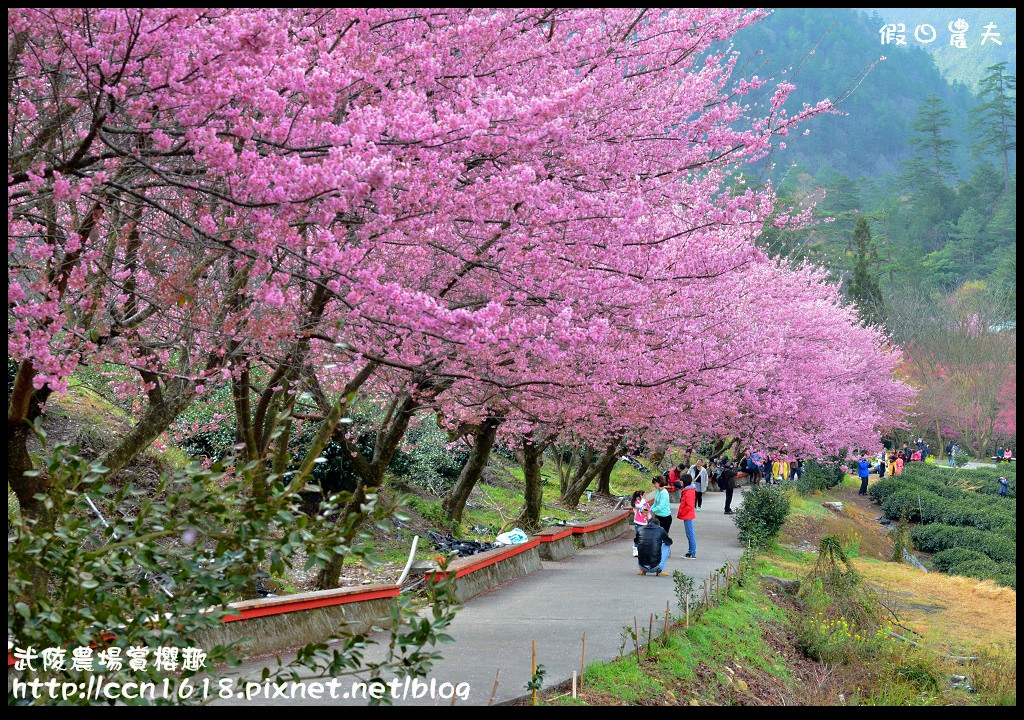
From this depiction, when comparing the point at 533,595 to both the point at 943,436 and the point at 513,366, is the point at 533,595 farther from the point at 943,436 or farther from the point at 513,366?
the point at 943,436

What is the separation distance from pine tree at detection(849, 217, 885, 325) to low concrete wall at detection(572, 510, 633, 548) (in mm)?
47352

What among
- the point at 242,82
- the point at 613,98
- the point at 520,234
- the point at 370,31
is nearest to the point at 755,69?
the point at 613,98

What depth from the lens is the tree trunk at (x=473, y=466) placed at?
50.5 ft

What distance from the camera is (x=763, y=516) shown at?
21.2m

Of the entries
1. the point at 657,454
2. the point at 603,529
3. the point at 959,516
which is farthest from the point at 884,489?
the point at 603,529

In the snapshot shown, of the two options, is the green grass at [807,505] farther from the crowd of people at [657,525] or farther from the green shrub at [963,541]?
the crowd of people at [657,525]

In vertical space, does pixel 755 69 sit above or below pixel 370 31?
above

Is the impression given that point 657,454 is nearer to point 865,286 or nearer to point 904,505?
point 904,505

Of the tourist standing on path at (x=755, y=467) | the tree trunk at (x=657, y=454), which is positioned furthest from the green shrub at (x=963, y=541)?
the tourist standing on path at (x=755, y=467)

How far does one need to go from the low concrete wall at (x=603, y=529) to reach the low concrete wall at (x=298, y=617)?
960 centimetres

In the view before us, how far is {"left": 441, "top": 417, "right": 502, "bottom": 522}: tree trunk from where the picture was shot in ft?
50.5

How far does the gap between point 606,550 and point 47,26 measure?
16391 mm

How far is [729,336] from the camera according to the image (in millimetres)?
18047

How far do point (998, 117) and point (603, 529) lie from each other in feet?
378
